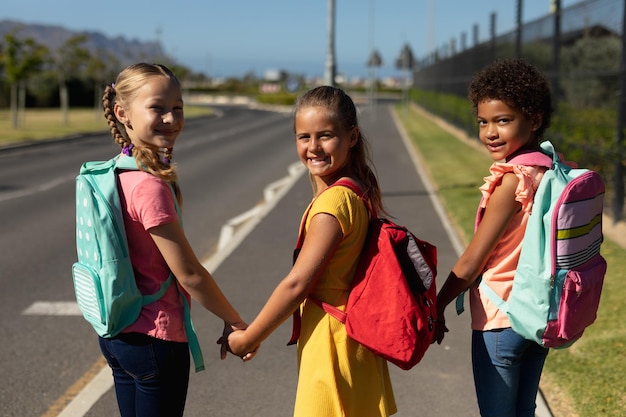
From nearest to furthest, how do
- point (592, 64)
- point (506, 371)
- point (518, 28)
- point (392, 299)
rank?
point (392, 299) < point (506, 371) < point (592, 64) < point (518, 28)

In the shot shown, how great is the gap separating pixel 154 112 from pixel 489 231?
117 cm

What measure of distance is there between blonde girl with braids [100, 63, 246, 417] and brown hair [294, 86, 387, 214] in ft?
1.50

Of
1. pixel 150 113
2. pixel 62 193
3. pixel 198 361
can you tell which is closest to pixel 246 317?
pixel 198 361

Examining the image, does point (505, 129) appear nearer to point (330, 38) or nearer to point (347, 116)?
point (347, 116)

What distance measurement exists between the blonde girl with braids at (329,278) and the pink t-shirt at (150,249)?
0.24 m

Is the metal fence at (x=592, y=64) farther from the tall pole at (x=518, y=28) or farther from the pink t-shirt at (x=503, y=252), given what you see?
the pink t-shirt at (x=503, y=252)

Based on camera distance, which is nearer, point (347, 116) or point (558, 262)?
point (558, 262)

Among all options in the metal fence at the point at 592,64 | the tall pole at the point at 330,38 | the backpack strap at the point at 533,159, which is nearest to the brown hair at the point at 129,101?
the backpack strap at the point at 533,159

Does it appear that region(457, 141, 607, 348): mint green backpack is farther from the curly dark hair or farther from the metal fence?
the metal fence

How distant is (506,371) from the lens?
251 centimetres

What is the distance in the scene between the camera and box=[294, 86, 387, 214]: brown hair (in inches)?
95.6

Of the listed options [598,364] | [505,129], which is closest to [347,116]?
[505,129]

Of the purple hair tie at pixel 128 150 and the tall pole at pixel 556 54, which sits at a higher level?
the tall pole at pixel 556 54

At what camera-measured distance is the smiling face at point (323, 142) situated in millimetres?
2424
